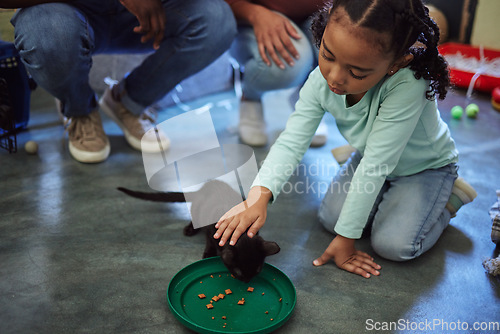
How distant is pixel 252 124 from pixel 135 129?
49cm

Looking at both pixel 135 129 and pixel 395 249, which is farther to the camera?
pixel 135 129

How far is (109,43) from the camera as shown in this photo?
1.72 metres

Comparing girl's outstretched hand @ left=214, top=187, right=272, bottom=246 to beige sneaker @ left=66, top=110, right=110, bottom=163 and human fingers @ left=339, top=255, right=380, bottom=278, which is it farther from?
beige sneaker @ left=66, top=110, right=110, bottom=163

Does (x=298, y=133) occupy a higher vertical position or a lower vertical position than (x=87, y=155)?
higher

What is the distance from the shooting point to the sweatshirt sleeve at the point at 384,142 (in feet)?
3.67

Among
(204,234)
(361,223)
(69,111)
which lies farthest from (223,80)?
(361,223)

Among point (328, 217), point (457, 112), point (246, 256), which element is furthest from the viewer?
point (457, 112)

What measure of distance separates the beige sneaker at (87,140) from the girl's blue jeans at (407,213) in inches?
34.1

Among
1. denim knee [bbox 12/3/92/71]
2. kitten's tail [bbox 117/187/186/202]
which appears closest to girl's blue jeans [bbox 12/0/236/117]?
denim knee [bbox 12/3/92/71]

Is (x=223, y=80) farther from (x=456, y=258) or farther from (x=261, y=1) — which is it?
(x=456, y=258)

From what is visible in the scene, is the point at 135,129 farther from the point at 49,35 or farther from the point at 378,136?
the point at 378,136

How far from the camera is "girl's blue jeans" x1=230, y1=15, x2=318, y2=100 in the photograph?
1.80 metres

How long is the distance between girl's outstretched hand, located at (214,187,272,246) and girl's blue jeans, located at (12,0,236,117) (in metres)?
0.79

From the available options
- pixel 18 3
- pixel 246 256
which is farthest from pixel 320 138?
pixel 18 3
